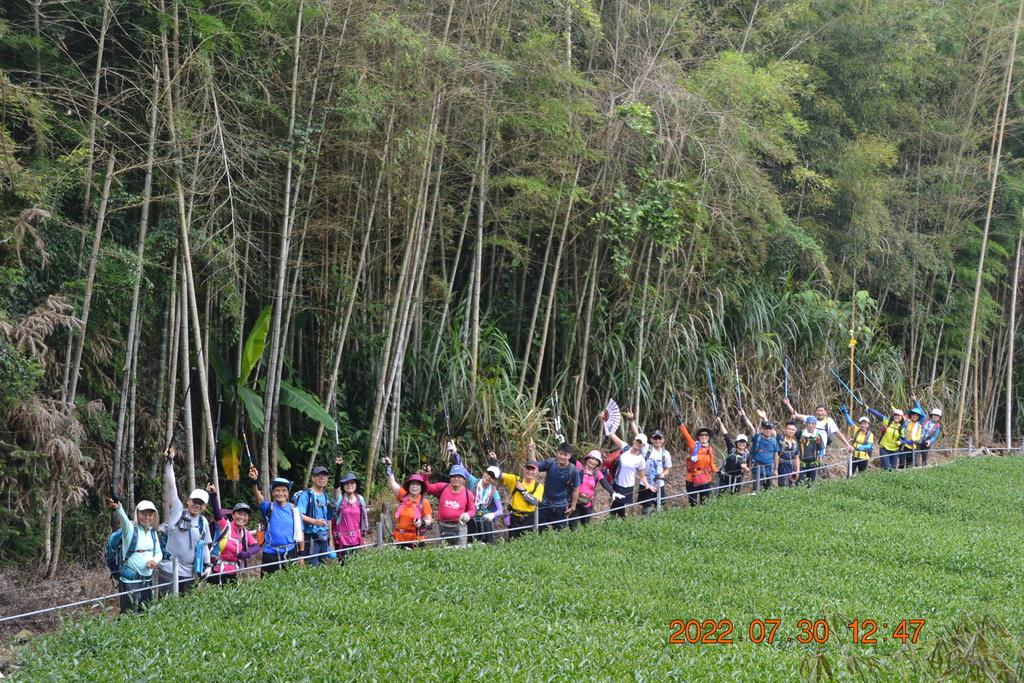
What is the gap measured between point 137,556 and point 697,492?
6.45 metres

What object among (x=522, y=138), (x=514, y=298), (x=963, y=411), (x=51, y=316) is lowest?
(x=963, y=411)

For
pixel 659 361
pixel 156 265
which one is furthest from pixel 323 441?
pixel 659 361

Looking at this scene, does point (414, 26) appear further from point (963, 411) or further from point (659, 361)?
point (963, 411)

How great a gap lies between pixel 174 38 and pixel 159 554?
14.4 feet

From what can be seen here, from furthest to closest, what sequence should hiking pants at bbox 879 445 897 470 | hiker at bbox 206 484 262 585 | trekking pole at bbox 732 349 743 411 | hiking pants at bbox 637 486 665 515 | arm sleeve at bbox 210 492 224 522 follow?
1. hiking pants at bbox 879 445 897 470
2. trekking pole at bbox 732 349 743 411
3. hiking pants at bbox 637 486 665 515
4. arm sleeve at bbox 210 492 224 522
5. hiker at bbox 206 484 262 585

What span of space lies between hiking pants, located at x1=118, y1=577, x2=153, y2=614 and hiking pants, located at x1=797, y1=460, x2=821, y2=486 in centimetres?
863

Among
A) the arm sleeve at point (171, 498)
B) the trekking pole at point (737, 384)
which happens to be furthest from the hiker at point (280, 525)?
the trekking pole at point (737, 384)

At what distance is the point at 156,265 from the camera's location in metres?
8.91

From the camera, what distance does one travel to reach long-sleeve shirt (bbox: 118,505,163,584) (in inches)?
289

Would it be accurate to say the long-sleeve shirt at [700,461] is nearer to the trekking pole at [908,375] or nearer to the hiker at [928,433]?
the hiker at [928,433]

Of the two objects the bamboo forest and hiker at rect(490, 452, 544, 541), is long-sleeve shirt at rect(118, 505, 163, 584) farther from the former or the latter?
hiker at rect(490, 452, 544, 541)

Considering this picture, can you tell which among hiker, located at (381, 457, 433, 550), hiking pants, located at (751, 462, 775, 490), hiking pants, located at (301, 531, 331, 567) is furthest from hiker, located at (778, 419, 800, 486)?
hiking pants, located at (301, 531, 331, 567)

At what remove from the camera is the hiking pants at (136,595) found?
7.38 metres

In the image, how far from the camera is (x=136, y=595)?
743 cm
